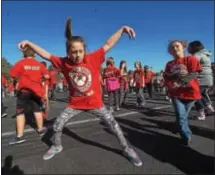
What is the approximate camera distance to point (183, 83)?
4.35m

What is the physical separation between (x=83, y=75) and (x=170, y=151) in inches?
66.4

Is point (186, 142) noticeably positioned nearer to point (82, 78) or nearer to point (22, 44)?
point (82, 78)

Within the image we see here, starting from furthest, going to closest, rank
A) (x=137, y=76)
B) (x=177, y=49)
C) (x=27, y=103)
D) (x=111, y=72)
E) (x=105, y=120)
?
1. (x=137, y=76)
2. (x=111, y=72)
3. (x=27, y=103)
4. (x=177, y=49)
5. (x=105, y=120)

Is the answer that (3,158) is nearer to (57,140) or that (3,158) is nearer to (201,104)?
(57,140)

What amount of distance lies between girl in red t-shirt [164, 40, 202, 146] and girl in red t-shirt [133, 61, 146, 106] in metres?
6.02

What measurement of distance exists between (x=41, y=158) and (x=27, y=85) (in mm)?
1727

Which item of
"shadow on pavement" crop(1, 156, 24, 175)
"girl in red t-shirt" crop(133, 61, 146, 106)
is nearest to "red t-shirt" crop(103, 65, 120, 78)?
"girl in red t-shirt" crop(133, 61, 146, 106)

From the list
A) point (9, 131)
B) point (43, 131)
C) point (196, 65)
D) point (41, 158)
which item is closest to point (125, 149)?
point (41, 158)

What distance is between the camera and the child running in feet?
12.4

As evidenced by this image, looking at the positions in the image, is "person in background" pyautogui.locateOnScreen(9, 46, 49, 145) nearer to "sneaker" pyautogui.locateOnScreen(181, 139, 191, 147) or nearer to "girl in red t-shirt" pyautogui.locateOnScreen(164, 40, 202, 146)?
"girl in red t-shirt" pyautogui.locateOnScreen(164, 40, 202, 146)

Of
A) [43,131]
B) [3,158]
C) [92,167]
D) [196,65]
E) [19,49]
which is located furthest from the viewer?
[43,131]

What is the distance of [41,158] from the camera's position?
387 cm

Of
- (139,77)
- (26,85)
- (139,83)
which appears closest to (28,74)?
(26,85)

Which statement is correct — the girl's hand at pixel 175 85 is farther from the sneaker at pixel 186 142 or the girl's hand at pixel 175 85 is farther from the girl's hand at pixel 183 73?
the sneaker at pixel 186 142
